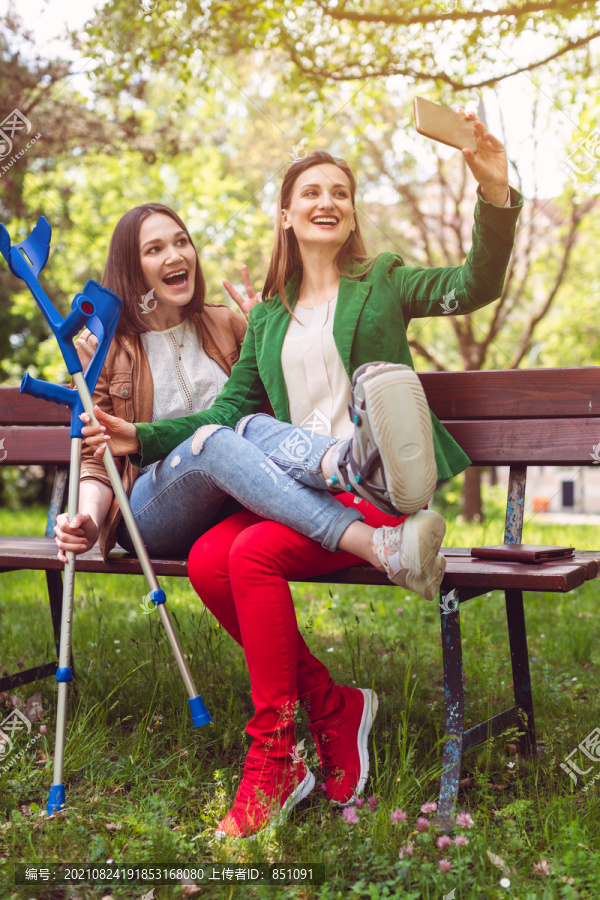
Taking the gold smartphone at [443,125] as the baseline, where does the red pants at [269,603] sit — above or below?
below

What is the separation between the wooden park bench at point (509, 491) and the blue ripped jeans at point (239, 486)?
130 millimetres

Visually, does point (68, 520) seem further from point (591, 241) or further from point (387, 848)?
point (591, 241)

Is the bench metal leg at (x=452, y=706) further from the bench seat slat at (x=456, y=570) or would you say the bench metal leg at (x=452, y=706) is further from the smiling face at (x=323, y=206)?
the smiling face at (x=323, y=206)

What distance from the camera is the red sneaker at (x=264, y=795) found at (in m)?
1.83

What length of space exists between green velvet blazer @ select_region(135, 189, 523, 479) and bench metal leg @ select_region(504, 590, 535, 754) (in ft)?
1.57

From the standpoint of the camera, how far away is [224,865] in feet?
5.62

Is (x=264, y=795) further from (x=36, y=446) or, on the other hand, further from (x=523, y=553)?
(x=36, y=446)

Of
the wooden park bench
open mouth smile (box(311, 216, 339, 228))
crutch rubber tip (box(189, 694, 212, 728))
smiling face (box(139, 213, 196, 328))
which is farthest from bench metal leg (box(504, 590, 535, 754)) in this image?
smiling face (box(139, 213, 196, 328))

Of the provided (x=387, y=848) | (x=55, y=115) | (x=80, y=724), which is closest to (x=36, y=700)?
(x=80, y=724)

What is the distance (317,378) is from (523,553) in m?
0.78

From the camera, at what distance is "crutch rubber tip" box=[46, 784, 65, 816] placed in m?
1.95

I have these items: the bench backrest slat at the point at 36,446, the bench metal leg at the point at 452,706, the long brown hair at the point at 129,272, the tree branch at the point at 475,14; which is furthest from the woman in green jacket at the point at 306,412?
the tree branch at the point at 475,14

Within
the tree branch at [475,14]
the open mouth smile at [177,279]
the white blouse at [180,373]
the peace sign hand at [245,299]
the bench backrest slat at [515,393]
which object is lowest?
the bench backrest slat at [515,393]

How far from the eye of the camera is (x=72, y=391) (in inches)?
81.2
